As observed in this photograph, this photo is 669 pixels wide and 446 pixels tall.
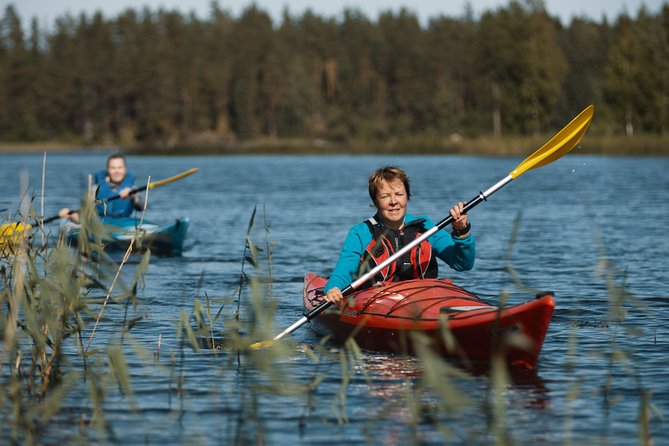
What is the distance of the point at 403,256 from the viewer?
23.2 ft

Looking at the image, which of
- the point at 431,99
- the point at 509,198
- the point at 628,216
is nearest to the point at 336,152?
the point at 431,99

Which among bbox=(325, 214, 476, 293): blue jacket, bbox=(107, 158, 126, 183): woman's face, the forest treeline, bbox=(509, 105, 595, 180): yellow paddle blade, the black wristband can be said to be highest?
the forest treeline

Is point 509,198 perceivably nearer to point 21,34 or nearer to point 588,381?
point 588,381

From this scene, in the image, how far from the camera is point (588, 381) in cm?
609

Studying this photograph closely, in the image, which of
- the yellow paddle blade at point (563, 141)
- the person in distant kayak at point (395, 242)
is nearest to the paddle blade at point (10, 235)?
the person in distant kayak at point (395, 242)

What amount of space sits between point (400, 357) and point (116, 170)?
6324 millimetres

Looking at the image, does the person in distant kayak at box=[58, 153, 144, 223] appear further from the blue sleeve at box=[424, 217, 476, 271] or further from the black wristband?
the black wristband

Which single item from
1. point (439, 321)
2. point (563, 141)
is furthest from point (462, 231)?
point (563, 141)

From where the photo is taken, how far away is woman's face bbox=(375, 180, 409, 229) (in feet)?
21.9

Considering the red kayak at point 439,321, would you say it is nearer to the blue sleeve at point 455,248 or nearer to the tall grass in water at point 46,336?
the blue sleeve at point 455,248

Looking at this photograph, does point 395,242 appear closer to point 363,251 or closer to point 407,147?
point 363,251

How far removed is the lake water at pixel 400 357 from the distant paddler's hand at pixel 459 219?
850 mm

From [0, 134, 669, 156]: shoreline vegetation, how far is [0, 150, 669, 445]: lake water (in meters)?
14.2

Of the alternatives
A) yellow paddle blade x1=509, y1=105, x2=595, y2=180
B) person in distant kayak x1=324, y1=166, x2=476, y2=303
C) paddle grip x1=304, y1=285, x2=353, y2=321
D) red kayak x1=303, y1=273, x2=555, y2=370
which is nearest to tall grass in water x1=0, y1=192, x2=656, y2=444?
red kayak x1=303, y1=273, x2=555, y2=370
